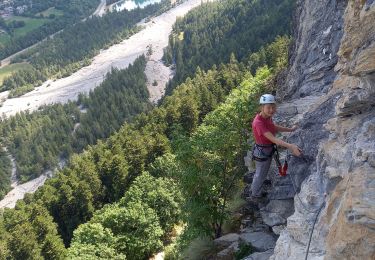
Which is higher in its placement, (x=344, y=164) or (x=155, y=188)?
(x=344, y=164)

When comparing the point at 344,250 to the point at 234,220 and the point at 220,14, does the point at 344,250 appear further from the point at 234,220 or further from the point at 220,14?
the point at 220,14

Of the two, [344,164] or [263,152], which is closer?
[344,164]

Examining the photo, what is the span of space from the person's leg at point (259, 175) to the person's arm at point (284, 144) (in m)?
1.72

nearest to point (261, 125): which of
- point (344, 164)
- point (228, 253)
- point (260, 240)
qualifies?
point (344, 164)

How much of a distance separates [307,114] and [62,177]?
2276 inches

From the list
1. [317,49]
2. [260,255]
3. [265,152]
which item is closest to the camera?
[265,152]

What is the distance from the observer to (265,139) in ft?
45.4

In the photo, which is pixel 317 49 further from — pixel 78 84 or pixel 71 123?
pixel 78 84

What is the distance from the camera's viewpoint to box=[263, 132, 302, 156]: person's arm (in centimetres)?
1235

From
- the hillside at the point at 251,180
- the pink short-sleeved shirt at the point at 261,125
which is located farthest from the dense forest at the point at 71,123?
the pink short-sleeved shirt at the point at 261,125

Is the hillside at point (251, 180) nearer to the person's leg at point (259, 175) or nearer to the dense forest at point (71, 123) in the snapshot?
the person's leg at point (259, 175)

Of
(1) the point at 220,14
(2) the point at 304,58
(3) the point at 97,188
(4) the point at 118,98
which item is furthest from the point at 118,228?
(1) the point at 220,14

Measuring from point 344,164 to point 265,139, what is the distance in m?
4.16

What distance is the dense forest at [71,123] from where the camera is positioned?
424ft
